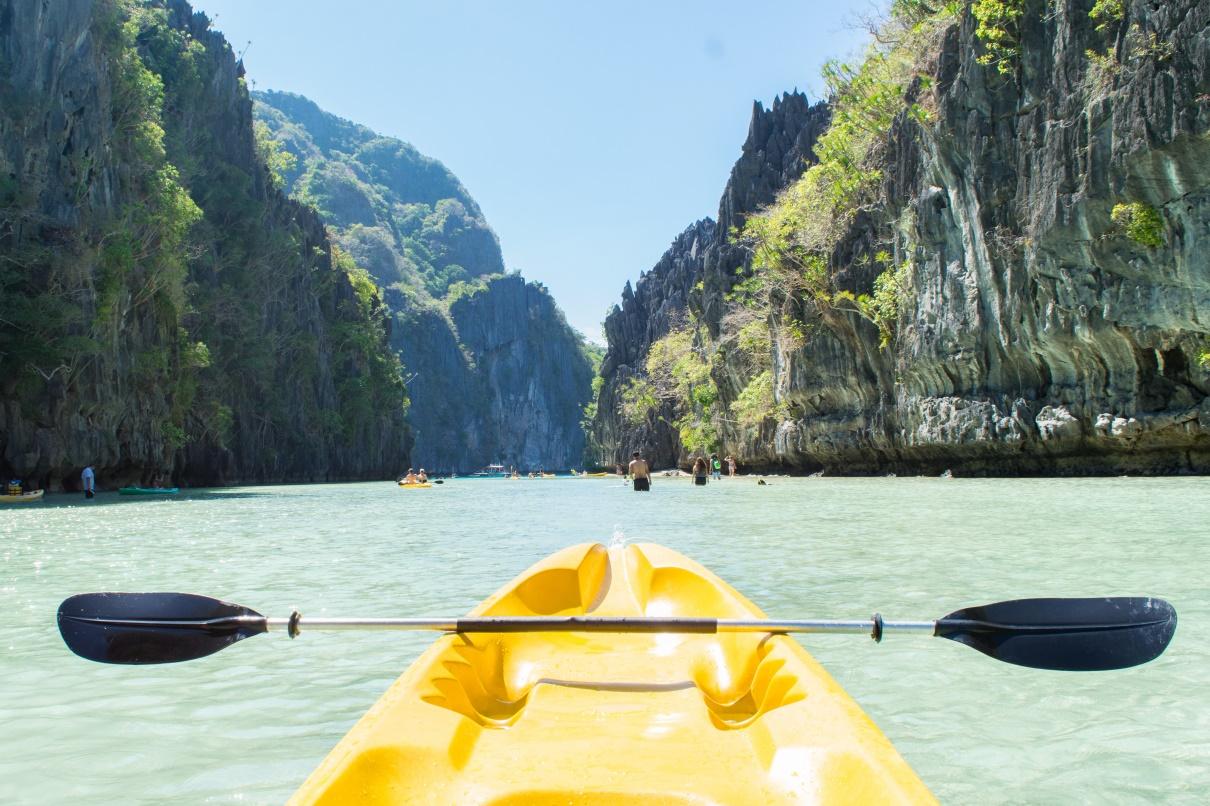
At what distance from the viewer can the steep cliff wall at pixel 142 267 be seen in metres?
28.4

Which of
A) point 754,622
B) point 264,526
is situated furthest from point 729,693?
point 264,526

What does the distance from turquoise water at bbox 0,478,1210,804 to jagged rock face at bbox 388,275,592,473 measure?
140805 millimetres

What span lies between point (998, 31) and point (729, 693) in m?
27.9

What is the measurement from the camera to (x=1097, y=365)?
2458cm

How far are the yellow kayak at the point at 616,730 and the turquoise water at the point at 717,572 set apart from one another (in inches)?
29.5

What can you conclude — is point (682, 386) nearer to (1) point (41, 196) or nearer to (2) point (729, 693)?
(1) point (41, 196)

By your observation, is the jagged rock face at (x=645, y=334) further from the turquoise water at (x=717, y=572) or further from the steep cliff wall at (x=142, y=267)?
the turquoise water at (x=717, y=572)

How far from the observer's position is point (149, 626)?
3.67 metres

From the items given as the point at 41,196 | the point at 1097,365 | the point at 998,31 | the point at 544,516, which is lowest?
the point at 544,516

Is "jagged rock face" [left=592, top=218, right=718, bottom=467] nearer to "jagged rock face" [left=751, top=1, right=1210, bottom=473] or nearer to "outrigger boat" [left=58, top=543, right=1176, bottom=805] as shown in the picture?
"jagged rock face" [left=751, top=1, right=1210, bottom=473]

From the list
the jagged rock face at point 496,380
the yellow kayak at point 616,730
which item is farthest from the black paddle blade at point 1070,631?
the jagged rock face at point 496,380

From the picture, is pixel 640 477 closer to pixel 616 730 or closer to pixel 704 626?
pixel 704 626

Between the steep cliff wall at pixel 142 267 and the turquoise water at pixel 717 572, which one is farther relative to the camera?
the steep cliff wall at pixel 142 267

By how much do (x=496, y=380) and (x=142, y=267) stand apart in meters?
132
